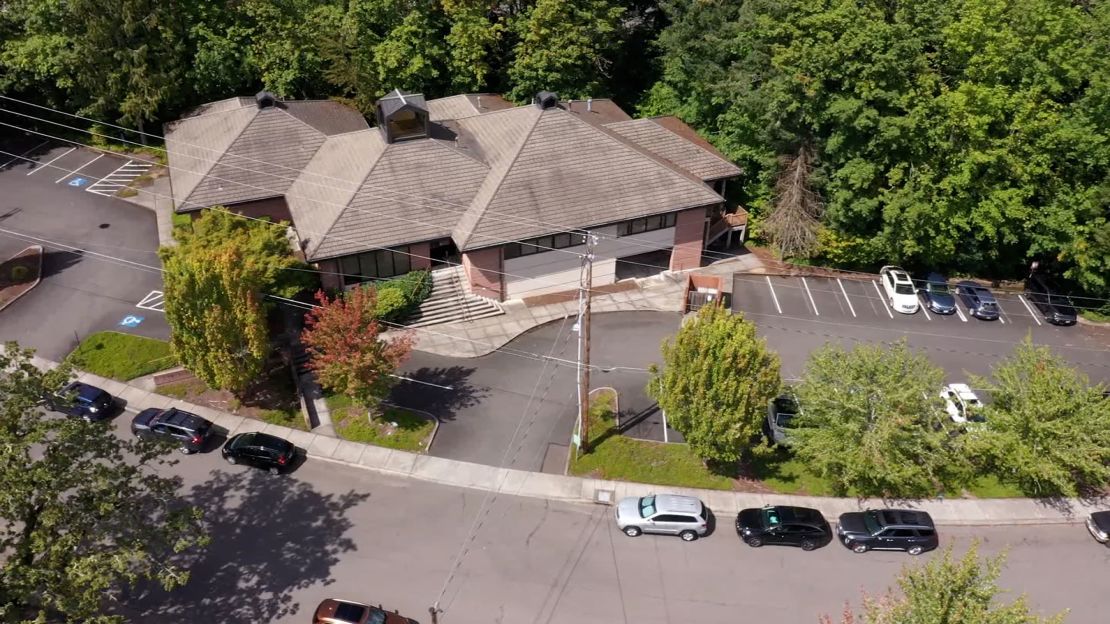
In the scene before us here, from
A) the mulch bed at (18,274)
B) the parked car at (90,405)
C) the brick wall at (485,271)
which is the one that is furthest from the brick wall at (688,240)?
the mulch bed at (18,274)

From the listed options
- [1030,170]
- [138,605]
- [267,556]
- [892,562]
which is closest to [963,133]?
[1030,170]

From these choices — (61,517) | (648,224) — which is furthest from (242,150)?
(61,517)

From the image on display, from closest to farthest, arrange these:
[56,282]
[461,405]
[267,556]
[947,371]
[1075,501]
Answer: [267,556], [1075,501], [461,405], [947,371], [56,282]

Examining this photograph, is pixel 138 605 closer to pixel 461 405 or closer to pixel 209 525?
pixel 209 525

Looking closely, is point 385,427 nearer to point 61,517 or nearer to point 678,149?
point 61,517

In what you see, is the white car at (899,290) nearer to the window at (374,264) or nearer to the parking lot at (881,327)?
the parking lot at (881,327)

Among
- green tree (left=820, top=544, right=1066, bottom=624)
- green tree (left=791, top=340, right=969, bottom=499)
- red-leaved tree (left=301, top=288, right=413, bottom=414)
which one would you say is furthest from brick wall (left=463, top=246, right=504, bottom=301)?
green tree (left=820, top=544, right=1066, bottom=624)
